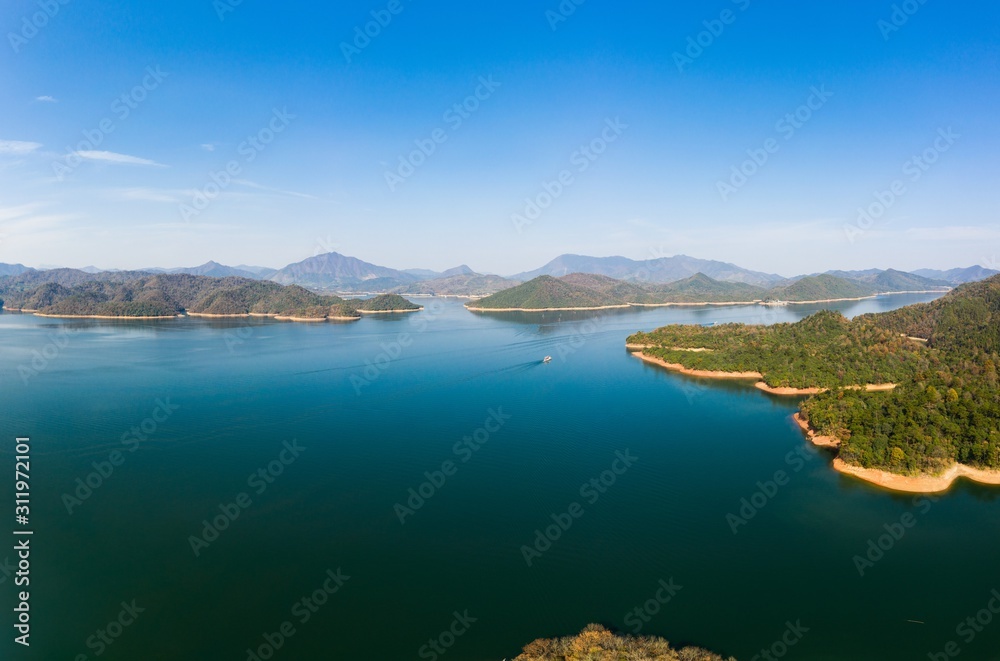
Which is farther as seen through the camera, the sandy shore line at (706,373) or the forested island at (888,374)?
the sandy shore line at (706,373)

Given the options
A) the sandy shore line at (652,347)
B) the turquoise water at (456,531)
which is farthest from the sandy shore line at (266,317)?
the turquoise water at (456,531)

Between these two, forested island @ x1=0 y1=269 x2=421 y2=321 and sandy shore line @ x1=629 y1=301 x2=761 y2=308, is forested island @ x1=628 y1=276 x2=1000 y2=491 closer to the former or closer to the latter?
sandy shore line @ x1=629 y1=301 x2=761 y2=308

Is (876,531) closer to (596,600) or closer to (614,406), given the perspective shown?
(596,600)

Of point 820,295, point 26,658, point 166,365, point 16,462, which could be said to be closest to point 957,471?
point 26,658

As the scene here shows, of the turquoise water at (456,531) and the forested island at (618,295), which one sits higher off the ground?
the forested island at (618,295)

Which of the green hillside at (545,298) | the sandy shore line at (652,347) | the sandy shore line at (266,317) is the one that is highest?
the green hillside at (545,298)

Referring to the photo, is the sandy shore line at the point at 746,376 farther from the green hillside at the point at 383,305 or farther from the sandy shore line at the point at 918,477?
the green hillside at the point at 383,305
